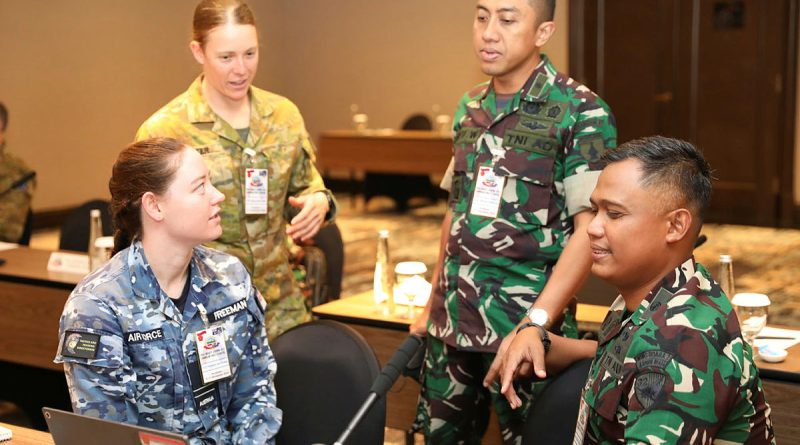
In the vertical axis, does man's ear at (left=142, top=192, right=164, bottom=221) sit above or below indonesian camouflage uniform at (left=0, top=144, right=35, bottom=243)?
above

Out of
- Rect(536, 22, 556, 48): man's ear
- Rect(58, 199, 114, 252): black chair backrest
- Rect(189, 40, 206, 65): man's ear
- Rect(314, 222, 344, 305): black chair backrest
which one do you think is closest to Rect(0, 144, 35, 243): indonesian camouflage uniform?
Rect(58, 199, 114, 252): black chair backrest

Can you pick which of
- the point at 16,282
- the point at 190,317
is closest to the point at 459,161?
the point at 190,317

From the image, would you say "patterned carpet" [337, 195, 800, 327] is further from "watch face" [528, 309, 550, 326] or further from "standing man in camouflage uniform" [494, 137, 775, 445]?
"standing man in camouflage uniform" [494, 137, 775, 445]

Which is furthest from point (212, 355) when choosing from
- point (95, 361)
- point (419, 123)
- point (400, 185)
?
point (419, 123)

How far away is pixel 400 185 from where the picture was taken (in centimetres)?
1066

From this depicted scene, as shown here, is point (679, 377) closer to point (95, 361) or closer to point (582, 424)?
point (582, 424)

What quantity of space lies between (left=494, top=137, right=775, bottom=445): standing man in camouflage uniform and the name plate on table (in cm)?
292

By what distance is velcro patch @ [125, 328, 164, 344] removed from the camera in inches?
82.9

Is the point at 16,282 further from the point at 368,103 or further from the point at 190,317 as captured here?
the point at 368,103

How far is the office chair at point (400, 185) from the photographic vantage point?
10672 millimetres

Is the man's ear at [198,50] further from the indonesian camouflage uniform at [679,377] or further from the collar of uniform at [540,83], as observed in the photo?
the indonesian camouflage uniform at [679,377]

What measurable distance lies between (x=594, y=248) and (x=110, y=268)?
106cm

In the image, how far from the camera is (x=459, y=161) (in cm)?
271

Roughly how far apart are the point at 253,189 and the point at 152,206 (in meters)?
0.81
